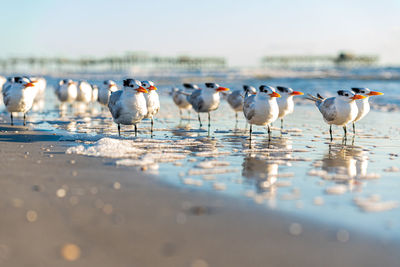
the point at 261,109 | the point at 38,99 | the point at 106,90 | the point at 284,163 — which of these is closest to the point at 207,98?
the point at 261,109

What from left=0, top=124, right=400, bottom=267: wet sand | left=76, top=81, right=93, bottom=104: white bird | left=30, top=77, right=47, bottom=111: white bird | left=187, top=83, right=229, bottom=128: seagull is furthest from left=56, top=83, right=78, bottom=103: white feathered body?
left=0, top=124, right=400, bottom=267: wet sand

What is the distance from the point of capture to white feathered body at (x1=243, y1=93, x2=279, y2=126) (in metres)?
8.31

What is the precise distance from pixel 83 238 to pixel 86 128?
23.3 feet

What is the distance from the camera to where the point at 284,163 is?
588 cm

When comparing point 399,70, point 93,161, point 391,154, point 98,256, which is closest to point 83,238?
point 98,256

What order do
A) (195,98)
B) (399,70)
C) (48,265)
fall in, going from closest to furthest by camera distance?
(48,265), (195,98), (399,70)

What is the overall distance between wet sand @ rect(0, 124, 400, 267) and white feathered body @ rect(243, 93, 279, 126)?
4.13m

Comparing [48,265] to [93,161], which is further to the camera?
[93,161]

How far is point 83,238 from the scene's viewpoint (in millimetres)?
3070

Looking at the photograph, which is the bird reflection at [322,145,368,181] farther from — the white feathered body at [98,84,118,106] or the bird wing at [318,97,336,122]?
the white feathered body at [98,84,118,106]

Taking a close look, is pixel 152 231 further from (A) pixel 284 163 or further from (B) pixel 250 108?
(B) pixel 250 108

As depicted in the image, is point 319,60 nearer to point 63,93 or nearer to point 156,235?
point 63,93

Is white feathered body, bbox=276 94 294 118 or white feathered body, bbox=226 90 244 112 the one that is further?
white feathered body, bbox=226 90 244 112

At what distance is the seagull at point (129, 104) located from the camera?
335 inches
